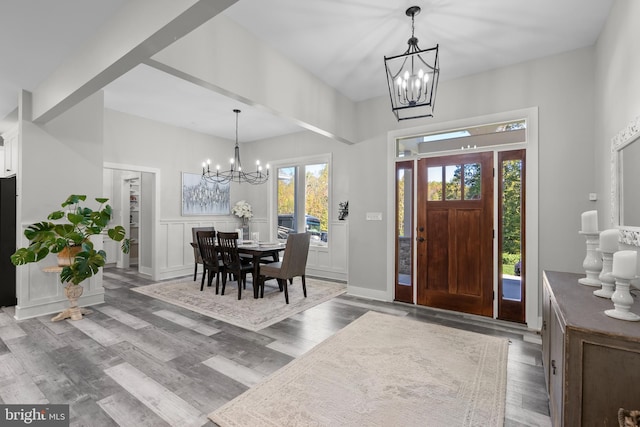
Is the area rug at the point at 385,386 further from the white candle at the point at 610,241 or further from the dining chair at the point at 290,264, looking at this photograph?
the dining chair at the point at 290,264

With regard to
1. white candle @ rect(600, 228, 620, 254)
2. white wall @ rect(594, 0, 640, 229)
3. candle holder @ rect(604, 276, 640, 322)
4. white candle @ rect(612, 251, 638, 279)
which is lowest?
candle holder @ rect(604, 276, 640, 322)

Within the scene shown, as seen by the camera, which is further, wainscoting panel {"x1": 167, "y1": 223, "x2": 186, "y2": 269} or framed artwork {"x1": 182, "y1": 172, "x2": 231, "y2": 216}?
framed artwork {"x1": 182, "y1": 172, "x2": 231, "y2": 216}

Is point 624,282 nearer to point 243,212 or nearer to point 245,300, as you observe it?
point 245,300

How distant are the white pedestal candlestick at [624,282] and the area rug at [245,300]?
Result: 2.86 metres

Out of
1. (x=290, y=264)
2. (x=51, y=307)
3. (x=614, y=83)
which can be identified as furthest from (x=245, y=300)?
(x=614, y=83)

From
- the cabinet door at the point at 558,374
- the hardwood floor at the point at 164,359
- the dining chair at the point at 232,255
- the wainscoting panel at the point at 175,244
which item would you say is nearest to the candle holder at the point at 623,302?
the cabinet door at the point at 558,374

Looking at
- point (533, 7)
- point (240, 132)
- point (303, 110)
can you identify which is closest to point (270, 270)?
point (303, 110)

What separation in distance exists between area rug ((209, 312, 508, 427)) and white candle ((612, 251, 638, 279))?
1102 mm

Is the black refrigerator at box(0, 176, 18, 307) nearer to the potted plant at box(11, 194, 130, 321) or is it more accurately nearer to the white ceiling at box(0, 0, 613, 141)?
the potted plant at box(11, 194, 130, 321)

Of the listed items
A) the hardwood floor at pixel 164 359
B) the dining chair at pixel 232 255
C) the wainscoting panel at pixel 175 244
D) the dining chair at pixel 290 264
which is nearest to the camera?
the hardwood floor at pixel 164 359

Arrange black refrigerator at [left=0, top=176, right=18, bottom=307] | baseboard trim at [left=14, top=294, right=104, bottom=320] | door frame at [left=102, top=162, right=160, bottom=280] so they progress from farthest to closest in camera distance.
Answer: door frame at [left=102, top=162, right=160, bottom=280], black refrigerator at [left=0, top=176, right=18, bottom=307], baseboard trim at [left=14, top=294, right=104, bottom=320]

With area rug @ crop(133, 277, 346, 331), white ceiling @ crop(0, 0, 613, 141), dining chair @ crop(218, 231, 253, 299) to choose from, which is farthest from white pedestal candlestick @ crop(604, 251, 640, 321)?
dining chair @ crop(218, 231, 253, 299)

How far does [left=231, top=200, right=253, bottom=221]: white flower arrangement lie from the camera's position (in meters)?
6.79

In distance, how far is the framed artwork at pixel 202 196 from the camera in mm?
6027
